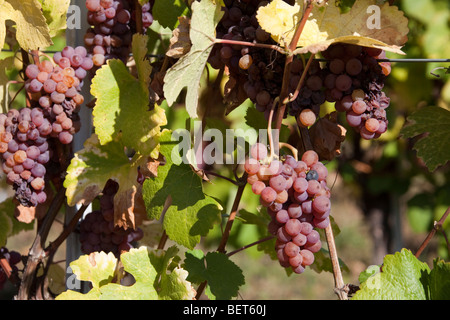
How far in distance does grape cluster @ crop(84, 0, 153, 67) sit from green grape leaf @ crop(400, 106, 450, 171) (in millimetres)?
533

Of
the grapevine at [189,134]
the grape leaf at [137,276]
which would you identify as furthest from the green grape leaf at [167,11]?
the grape leaf at [137,276]

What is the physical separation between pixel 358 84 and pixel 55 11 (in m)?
0.60

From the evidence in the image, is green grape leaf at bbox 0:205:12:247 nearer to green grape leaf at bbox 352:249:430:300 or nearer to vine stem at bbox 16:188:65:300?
vine stem at bbox 16:188:65:300

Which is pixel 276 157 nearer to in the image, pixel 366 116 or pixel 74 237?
pixel 366 116

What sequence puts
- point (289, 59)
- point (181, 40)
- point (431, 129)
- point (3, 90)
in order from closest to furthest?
point (289, 59) → point (181, 40) → point (431, 129) → point (3, 90)

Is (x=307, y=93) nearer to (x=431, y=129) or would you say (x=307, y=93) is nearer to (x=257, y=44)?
(x=257, y=44)

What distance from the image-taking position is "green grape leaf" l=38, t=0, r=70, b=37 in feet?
3.51

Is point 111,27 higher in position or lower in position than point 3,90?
higher

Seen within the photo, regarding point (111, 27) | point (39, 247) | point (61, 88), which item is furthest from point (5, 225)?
point (111, 27)

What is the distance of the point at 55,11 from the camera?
1.08 metres

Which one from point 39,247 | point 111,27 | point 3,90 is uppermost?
point 111,27

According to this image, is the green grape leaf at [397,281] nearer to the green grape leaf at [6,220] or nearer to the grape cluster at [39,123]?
the grape cluster at [39,123]

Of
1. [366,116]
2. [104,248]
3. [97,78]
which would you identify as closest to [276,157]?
[366,116]
